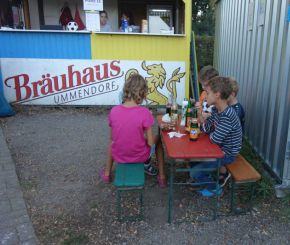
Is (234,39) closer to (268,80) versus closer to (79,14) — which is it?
(268,80)

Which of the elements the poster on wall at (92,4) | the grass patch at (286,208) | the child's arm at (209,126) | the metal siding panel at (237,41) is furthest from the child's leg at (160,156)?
the poster on wall at (92,4)

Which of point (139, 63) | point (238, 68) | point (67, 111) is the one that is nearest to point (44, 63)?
point (67, 111)

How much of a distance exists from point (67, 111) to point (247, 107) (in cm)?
429

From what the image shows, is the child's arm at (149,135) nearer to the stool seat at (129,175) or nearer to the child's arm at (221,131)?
the stool seat at (129,175)

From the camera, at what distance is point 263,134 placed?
12.3 ft

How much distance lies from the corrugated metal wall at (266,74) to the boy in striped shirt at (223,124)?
61cm

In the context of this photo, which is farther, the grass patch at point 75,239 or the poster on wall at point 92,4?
the poster on wall at point 92,4

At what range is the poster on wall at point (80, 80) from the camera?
680 cm

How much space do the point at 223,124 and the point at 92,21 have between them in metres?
4.97

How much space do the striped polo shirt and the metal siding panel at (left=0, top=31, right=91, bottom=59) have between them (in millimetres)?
4713

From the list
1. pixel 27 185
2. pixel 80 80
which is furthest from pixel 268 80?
pixel 80 80

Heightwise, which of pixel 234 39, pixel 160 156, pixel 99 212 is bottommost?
pixel 99 212

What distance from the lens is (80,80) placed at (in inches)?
276

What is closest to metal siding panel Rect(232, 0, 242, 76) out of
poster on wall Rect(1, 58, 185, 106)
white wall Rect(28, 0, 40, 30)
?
poster on wall Rect(1, 58, 185, 106)
